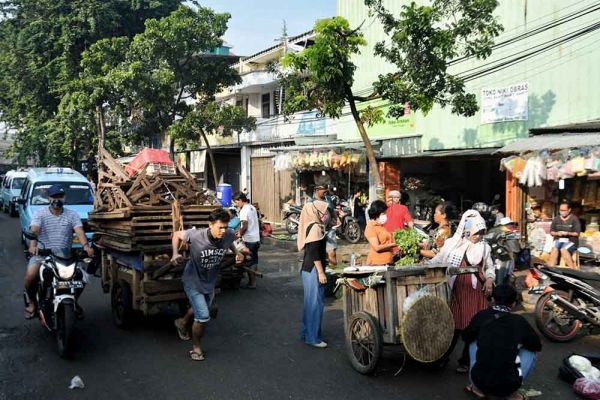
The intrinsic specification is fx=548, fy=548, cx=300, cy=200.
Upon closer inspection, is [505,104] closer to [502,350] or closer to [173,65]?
[502,350]

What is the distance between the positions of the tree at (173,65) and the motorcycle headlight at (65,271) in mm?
13938

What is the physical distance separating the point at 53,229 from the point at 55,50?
24.6 m

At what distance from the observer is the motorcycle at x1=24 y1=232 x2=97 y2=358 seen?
5602 mm

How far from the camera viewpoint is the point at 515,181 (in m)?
12.3

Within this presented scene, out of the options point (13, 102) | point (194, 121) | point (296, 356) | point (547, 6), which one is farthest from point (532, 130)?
point (13, 102)

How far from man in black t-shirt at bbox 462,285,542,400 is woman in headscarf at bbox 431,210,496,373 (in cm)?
96

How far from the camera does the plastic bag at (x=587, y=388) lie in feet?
15.6

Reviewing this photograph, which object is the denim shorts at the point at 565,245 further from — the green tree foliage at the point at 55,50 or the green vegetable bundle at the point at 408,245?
the green tree foliage at the point at 55,50

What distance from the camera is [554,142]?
10.6m

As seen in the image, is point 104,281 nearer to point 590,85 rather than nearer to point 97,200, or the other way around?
point 97,200

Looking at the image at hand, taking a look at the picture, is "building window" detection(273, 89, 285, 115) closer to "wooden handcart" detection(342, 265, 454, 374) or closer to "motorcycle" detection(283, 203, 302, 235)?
"motorcycle" detection(283, 203, 302, 235)

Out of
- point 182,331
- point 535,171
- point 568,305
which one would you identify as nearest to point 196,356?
point 182,331

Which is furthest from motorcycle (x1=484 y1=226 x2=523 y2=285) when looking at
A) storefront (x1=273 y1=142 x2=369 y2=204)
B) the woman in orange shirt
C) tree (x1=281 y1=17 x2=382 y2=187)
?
storefront (x1=273 y1=142 x2=369 y2=204)

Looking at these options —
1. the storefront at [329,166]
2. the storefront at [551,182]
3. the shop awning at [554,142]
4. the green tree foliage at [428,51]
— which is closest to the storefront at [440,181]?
the storefront at [329,166]
